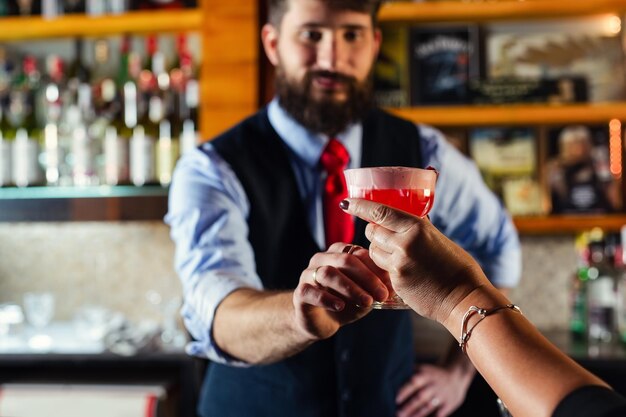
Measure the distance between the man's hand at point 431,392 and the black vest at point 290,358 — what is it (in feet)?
0.20

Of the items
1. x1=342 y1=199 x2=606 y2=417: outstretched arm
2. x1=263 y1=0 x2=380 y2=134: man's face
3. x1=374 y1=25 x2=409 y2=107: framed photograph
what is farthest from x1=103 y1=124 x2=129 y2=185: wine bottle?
x1=342 y1=199 x2=606 y2=417: outstretched arm

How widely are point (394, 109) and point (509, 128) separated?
0.44 metres

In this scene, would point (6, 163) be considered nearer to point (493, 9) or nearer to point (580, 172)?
point (493, 9)

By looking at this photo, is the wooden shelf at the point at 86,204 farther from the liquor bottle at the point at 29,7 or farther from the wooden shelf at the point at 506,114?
the wooden shelf at the point at 506,114

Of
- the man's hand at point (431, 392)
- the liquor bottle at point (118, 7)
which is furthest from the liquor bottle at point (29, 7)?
the man's hand at point (431, 392)

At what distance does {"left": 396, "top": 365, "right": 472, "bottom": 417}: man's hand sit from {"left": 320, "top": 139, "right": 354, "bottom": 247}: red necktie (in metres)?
0.38

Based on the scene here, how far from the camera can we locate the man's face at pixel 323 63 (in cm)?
144

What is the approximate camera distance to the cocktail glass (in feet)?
2.69

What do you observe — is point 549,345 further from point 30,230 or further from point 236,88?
point 30,230

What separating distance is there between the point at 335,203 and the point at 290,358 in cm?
31

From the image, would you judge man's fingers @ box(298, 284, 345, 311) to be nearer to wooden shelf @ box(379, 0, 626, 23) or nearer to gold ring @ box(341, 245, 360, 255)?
gold ring @ box(341, 245, 360, 255)

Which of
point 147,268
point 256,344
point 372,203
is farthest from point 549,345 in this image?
point 147,268

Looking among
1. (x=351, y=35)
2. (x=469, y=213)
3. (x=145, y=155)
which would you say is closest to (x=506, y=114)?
(x=469, y=213)

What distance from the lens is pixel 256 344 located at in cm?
112
